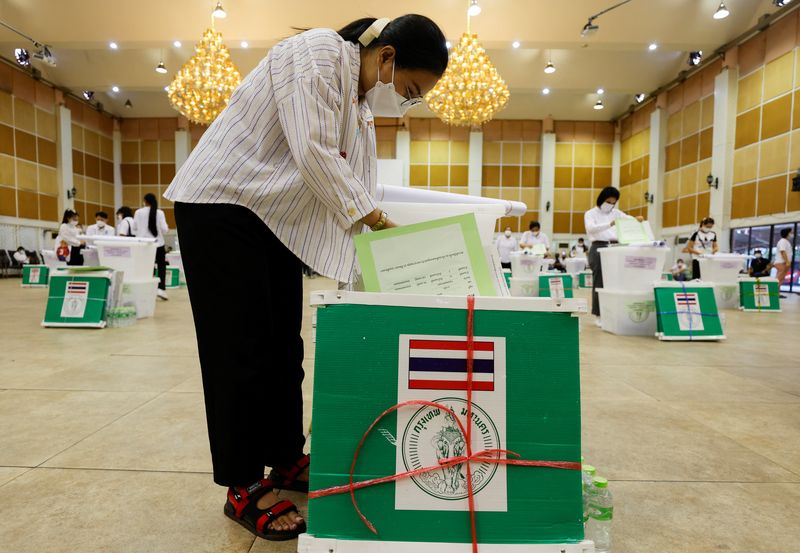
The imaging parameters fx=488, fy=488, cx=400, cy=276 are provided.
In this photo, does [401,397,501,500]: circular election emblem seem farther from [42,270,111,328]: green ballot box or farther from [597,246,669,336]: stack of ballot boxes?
[42,270,111,328]: green ballot box

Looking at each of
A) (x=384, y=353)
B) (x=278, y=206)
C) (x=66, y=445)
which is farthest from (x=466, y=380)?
(x=66, y=445)

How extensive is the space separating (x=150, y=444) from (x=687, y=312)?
12.8 feet

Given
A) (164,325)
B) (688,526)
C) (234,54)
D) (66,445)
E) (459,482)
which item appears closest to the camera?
(459,482)

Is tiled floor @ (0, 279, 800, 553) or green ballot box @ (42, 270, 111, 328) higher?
green ballot box @ (42, 270, 111, 328)

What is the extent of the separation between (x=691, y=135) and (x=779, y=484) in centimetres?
1365

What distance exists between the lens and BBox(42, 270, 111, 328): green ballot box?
404 cm

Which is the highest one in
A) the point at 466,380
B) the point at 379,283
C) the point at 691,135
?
the point at 691,135

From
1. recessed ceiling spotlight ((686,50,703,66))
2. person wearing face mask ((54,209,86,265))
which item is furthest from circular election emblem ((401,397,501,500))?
recessed ceiling spotlight ((686,50,703,66))

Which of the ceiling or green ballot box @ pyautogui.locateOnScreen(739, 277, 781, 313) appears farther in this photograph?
the ceiling

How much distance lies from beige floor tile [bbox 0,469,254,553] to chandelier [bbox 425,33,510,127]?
22.6ft

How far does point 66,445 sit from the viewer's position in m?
1.59

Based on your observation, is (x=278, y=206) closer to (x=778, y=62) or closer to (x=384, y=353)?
(x=384, y=353)

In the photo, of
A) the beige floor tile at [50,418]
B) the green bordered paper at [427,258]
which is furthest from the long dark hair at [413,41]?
the beige floor tile at [50,418]

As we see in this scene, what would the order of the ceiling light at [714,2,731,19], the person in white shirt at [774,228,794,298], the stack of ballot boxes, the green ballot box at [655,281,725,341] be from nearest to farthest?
the green ballot box at [655,281,725,341]
the stack of ballot boxes
the person in white shirt at [774,228,794,298]
the ceiling light at [714,2,731,19]
